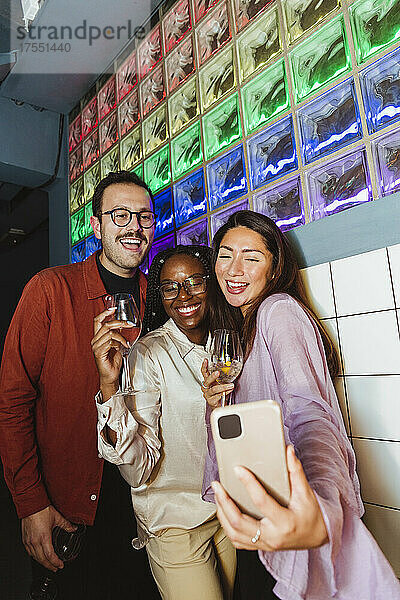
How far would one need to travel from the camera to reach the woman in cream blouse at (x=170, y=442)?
121 centimetres

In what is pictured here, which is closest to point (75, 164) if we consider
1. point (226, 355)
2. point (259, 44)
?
point (259, 44)

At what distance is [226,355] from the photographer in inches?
42.8

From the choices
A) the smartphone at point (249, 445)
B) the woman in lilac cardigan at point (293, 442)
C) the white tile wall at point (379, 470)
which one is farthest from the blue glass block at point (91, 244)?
the smartphone at point (249, 445)

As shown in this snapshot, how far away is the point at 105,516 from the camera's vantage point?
162 centimetres

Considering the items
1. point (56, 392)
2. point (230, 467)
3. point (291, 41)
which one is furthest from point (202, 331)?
point (291, 41)

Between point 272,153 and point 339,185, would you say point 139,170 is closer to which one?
point 272,153

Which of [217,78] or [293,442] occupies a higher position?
[217,78]

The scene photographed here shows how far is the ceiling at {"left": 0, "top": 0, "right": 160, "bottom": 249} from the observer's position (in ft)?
7.52

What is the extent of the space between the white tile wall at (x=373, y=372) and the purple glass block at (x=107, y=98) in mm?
1877

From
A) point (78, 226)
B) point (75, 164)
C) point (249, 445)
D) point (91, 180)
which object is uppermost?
point (75, 164)

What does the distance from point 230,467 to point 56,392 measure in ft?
3.71

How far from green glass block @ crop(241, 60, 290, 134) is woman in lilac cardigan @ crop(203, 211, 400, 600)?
0.56m

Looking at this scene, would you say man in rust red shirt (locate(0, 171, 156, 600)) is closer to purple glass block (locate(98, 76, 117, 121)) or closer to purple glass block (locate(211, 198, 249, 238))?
purple glass block (locate(211, 198, 249, 238))

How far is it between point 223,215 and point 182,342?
0.63 meters
